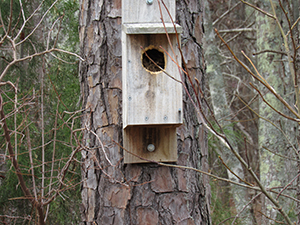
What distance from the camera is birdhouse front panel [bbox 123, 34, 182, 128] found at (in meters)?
1.79

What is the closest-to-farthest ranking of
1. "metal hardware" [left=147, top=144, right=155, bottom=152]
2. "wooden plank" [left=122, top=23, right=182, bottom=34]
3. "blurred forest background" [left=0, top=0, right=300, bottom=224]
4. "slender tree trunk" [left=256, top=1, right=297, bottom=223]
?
1. "wooden plank" [left=122, top=23, right=182, bottom=34]
2. "metal hardware" [left=147, top=144, right=155, bottom=152]
3. "blurred forest background" [left=0, top=0, right=300, bottom=224]
4. "slender tree trunk" [left=256, top=1, right=297, bottom=223]

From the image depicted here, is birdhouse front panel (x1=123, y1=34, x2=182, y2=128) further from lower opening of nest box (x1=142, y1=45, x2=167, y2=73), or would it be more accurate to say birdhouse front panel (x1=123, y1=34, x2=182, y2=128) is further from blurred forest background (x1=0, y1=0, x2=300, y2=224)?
blurred forest background (x1=0, y1=0, x2=300, y2=224)

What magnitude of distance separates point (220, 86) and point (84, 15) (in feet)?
15.0

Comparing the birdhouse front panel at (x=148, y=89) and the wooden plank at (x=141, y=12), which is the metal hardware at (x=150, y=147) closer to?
the birdhouse front panel at (x=148, y=89)

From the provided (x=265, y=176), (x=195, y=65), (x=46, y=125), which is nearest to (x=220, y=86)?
(x=265, y=176)

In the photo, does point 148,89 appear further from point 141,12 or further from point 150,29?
point 141,12

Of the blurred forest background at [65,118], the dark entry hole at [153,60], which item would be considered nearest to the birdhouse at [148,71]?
the dark entry hole at [153,60]

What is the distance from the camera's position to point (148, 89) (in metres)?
1.81

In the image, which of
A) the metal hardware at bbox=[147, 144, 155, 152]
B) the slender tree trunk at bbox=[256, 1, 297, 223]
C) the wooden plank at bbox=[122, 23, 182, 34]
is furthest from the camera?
the slender tree trunk at bbox=[256, 1, 297, 223]

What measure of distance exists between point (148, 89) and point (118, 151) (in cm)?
51

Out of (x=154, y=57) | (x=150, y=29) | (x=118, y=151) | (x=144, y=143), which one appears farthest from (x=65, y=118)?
(x=150, y=29)

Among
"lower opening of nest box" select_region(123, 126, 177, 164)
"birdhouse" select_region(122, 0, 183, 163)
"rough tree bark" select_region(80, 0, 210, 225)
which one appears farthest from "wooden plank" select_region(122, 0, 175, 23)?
"lower opening of nest box" select_region(123, 126, 177, 164)

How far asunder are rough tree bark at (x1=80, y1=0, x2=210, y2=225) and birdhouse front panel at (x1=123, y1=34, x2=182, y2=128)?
1.22 ft

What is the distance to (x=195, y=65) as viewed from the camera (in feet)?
7.56
